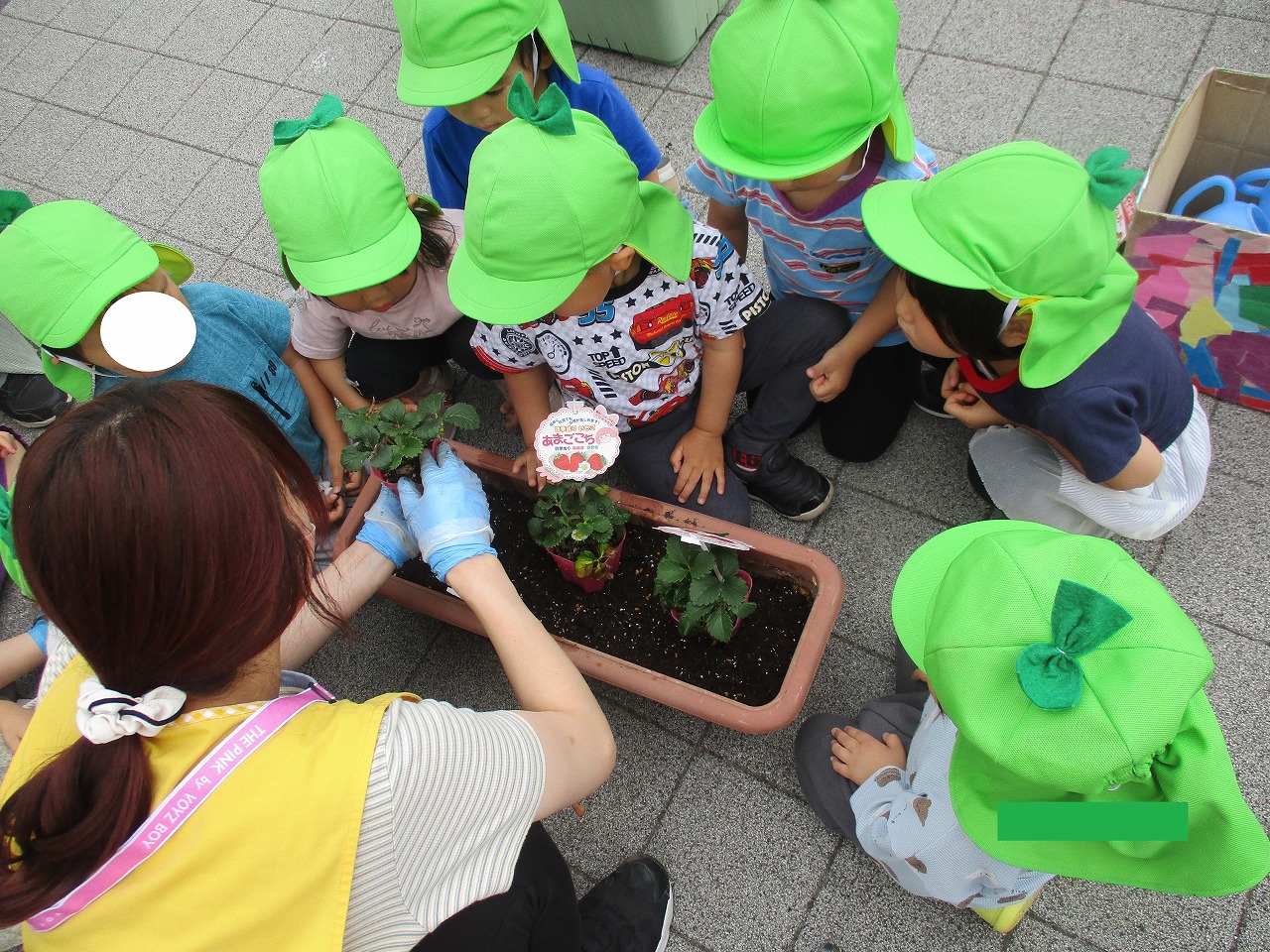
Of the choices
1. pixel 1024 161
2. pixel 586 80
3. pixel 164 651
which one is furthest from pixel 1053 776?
pixel 586 80

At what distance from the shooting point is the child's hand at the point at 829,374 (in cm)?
205

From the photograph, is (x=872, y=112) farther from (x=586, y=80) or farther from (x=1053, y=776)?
(x=1053, y=776)

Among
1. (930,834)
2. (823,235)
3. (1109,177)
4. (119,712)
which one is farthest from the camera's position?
(823,235)

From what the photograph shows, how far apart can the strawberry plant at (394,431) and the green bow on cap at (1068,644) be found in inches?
42.1

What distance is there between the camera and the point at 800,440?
2422mm

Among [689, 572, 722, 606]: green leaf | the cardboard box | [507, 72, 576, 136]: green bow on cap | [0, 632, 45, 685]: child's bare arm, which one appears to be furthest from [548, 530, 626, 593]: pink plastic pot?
the cardboard box

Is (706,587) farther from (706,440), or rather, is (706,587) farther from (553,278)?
(553,278)

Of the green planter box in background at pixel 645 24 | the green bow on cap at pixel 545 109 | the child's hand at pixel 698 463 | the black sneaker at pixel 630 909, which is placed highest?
the green bow on cap at pixel 545 109

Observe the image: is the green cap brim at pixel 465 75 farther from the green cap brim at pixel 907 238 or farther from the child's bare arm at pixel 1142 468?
the child's bare arm at pixel 1142 468

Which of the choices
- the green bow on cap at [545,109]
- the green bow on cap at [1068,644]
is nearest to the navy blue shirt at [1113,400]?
the green bow on cap at [1068,644]

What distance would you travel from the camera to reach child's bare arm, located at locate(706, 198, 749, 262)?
2.18m

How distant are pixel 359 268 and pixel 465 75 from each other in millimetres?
514

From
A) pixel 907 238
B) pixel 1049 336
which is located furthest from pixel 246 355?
pixel 1049 336

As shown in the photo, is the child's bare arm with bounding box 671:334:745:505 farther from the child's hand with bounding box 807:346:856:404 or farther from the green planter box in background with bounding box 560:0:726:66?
the green planter box in background with bounding box 560:0:726:66
